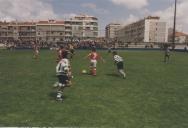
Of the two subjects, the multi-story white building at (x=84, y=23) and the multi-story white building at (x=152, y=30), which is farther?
the multi-story white building at (x=152, y=30)

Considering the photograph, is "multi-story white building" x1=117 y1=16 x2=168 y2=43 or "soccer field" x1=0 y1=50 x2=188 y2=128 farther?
"multi-story white building" x1=117 y1=16 x2=168 y2=43

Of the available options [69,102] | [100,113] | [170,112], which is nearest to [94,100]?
[69,102]

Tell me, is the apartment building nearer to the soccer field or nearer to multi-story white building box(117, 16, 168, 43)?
multi-story white building box(117, 16, 168, 43)

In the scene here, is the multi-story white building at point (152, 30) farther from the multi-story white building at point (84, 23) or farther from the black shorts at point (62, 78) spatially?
the black shorts at point (62, 78)

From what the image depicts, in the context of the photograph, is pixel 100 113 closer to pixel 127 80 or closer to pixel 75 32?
pixel 127 80

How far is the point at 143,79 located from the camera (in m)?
20.0

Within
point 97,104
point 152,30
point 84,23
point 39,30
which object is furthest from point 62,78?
point 152,30

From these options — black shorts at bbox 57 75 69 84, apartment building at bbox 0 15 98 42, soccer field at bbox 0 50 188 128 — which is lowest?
soccer field at bbox 0 50 188 128

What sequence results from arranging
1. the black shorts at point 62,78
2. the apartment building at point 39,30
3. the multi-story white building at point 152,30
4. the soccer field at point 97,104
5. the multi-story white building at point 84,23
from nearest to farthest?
1. the soccer field at point 97,104
2. the black shorts at point 62,78
3. the apartment building at point 39,30
4. the multi-story white building at point 84,23
5. the multi-story white building at point 152,30

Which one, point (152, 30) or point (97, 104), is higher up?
point (152, 30)

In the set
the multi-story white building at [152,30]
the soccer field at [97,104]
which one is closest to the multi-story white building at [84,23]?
the multi-story white building at [152,30]

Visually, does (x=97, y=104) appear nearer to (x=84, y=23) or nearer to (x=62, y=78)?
(x=62, y=78)

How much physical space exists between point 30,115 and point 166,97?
6.26 meters

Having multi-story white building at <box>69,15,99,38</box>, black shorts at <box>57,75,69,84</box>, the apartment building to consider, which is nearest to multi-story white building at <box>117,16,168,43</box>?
multi-story white building at <box>69,15,99,38</box>
